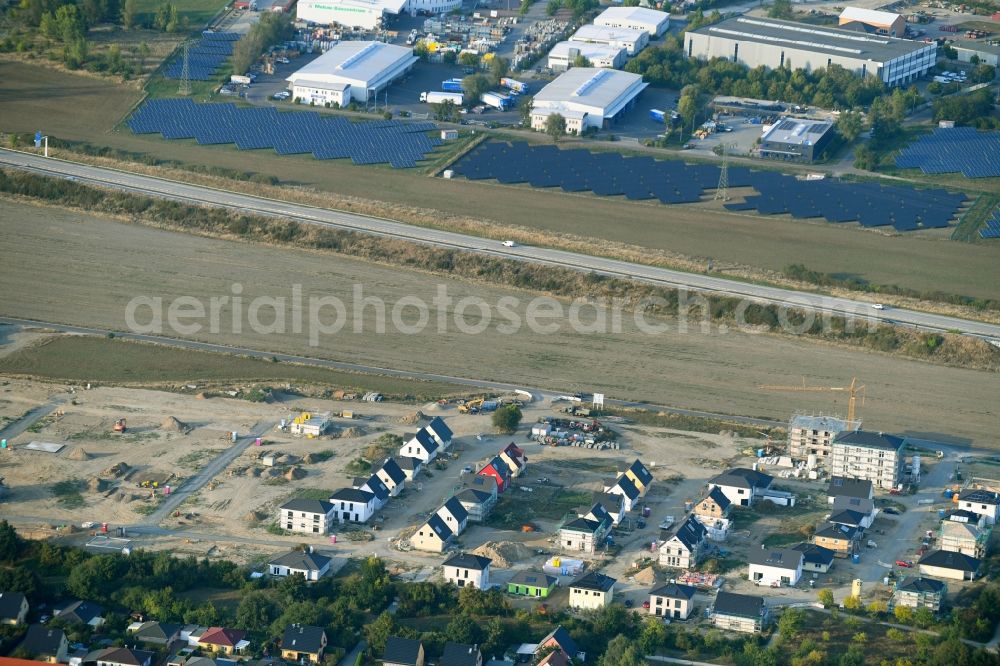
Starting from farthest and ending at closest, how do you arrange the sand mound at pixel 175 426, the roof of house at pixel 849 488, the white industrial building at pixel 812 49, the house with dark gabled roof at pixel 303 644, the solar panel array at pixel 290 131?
the white industrial building at pixel 812 49 → the solar panel array at pixel 290 131 → the sand mound at pixel 175 426 → the roof of house at pixel 849 488 → the house with dark gabled roof at pixel 303 644

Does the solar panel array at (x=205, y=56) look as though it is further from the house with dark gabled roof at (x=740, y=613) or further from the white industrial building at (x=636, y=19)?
the house with dark gabled roof at (x=740, y=613)

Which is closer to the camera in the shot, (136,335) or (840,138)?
(136,335)

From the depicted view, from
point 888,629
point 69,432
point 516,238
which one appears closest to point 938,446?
point 888,629

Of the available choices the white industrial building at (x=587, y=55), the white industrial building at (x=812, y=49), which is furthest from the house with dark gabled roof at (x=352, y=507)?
the white industrial building at (x=812, y=49)

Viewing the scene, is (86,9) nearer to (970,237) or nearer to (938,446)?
(970,237)

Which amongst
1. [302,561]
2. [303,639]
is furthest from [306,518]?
[303,639]

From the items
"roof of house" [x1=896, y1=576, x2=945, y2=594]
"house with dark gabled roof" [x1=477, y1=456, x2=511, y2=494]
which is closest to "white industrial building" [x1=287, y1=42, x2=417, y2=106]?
"house with dark gabled roof" [x1=477, y1=456, x2=511, y2=494]

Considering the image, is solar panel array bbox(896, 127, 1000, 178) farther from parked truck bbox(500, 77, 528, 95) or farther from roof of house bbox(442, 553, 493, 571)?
roof of house bbox(442, 553, 493, 571)
